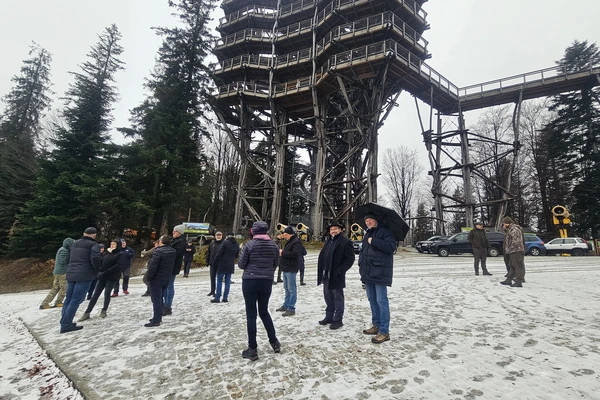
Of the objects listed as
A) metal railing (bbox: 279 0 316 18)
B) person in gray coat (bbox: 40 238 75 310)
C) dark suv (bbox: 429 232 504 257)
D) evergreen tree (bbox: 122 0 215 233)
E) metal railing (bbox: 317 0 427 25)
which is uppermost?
metal railing (bbox: 279 0 316 18)

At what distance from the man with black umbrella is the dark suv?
15743 millimetres

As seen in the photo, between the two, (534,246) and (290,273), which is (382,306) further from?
(534,246)

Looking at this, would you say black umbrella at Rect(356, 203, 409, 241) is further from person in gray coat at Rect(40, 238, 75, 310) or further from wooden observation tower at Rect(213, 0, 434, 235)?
wooden observation tower at Rect(213, 0, 434, 235)

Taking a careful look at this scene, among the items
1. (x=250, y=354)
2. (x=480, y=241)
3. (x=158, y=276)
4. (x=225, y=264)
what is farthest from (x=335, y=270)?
(x=480, y=241)

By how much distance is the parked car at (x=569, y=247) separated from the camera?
17781mm

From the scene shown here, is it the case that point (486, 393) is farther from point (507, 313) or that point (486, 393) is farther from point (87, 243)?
point (87, 243)

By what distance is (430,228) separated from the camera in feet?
166

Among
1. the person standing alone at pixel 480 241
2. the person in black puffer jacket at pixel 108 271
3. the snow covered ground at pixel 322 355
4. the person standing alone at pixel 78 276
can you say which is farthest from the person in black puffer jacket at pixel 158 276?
the person standing alone at pixel 480 241

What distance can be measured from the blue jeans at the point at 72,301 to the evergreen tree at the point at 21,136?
19.4 meters

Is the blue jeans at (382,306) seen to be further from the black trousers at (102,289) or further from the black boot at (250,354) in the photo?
the black trousers at (102,289)

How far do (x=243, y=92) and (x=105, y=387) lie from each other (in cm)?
2307

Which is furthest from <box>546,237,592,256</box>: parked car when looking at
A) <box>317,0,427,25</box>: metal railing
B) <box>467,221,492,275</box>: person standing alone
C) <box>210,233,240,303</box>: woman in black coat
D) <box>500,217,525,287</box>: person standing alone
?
<box>210,233,240,303</box>: woman in black coat

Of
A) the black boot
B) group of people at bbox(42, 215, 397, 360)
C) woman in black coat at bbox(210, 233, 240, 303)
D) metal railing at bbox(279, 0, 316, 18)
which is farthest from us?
metal railing at bbox(279, 0, 316, 18)

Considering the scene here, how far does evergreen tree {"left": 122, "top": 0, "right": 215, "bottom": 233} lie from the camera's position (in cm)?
1798
